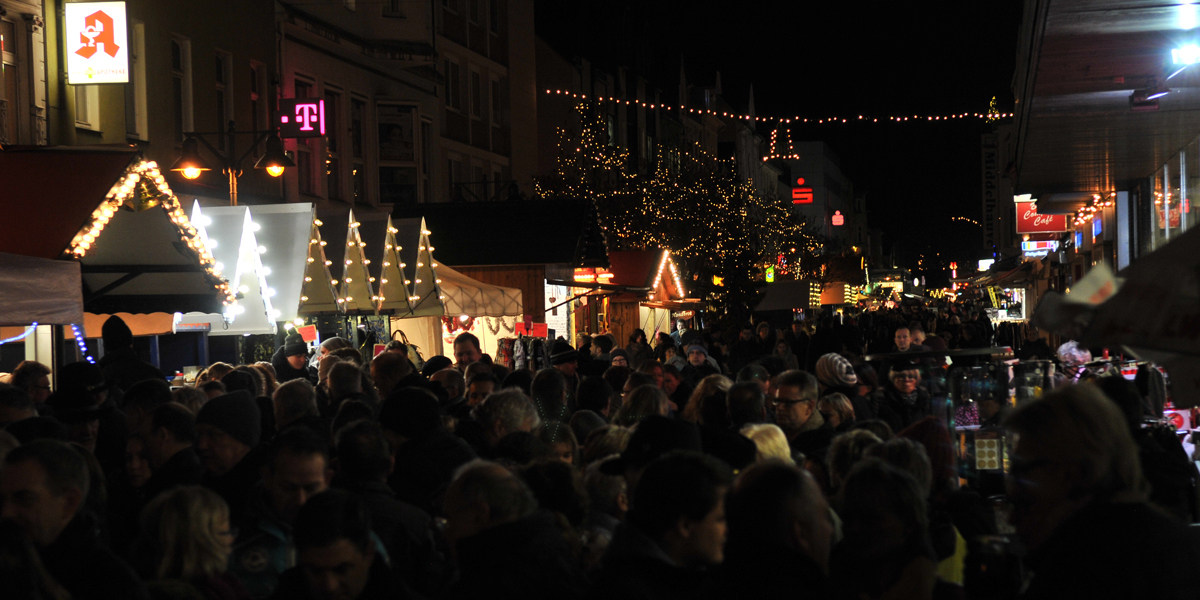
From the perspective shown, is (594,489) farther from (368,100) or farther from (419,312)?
(368,100)

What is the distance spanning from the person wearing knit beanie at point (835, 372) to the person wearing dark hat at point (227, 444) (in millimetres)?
5376

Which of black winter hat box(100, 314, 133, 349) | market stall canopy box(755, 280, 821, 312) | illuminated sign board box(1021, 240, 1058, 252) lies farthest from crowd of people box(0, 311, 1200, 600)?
A: illuminated sign board box(1021, 240, 1058, 252)

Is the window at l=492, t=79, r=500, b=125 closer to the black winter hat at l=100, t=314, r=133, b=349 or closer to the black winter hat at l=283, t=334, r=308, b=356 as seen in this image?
the black winter hat at l=283, t=334, r=308, b=356

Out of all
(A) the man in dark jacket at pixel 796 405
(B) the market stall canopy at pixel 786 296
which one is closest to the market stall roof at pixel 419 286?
(A) the man in dark jacket at pixel 796 405

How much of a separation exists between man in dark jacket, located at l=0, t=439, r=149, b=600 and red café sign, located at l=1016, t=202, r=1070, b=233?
31.7 meters

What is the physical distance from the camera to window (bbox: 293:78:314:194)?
2350 centimetres

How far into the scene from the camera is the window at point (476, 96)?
32969mm

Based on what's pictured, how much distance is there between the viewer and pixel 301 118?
68.9 ft

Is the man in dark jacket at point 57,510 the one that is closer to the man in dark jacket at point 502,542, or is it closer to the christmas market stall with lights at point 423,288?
the man in dark jacket at point 502,542

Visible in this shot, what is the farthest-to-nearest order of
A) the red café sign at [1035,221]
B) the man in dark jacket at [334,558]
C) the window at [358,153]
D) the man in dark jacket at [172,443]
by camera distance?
the red café sign at [1035,221] < the window at [358,153] < the man in dark jacket at [172,443] < the man in dark jacket at [334,558]

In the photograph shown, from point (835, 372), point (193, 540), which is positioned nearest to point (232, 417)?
point (193, 540)

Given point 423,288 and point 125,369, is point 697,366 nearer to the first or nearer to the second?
point 423,288

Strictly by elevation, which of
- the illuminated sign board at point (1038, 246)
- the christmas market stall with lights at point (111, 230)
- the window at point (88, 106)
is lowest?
the christmas market stall with lights at point (111, 230)

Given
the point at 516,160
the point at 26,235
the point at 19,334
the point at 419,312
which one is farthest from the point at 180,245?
the point at 516,160
